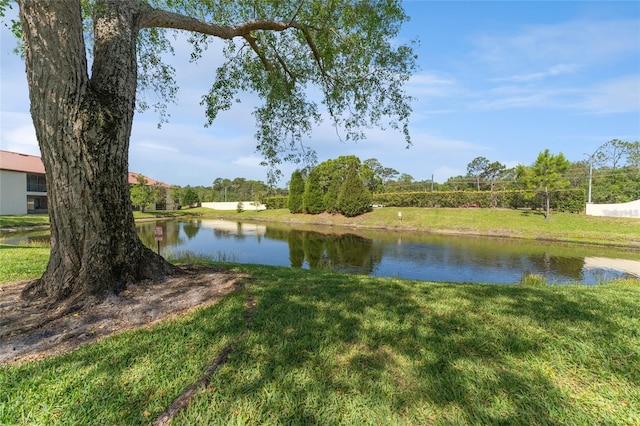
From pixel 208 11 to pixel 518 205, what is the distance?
27201mm

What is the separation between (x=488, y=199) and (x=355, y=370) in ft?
92.7

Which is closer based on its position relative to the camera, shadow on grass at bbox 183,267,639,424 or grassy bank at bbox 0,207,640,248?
shadow on grass at bbox 183,267,639,424

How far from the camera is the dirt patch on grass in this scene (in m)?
2.36

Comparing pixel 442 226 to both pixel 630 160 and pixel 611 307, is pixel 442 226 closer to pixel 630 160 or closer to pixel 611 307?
pixel 611 307

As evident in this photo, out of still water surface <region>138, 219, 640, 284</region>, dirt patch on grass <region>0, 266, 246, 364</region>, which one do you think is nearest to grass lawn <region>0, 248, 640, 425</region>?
dirt patch on grass <region>0, 266, 246, 364</region>

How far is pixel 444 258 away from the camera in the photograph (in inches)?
476

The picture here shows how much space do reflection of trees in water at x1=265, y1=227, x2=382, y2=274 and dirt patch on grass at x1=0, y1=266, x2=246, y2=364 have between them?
21.9 ft

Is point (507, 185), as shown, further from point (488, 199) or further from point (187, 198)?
point (187, 198)

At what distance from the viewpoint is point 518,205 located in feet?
81.1

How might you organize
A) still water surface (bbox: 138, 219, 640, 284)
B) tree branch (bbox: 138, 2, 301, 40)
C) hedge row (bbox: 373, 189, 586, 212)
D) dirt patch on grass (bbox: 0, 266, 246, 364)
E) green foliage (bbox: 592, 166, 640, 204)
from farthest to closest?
1. green foliage (bbox: 592, 166, 640, 204)
2. hedge row (bbox: 373, 189, 586, 212)
3. still water surface (bbox: 138, 219, 640, 284)
4. tree branch (bbox: 138, 2, 301, 40)
5. dirt patch on grass (bbox: 0, 266, 246, 364)

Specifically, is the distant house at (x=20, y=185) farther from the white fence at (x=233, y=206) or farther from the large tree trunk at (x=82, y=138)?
the large tree trunk at (x=82, y=138)

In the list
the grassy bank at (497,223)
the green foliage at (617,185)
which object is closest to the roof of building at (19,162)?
the grassy bank at (497,223)

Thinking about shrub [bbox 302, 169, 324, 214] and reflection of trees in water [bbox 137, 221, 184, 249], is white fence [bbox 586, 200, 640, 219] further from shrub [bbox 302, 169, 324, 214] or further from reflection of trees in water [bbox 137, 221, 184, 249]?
reflection of trees in water [bbox 137, 221, 184, 249]

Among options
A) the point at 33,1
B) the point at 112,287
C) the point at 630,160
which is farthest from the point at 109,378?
the point at 630,160
